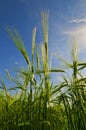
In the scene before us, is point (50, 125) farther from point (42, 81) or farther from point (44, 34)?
point (44, 34)

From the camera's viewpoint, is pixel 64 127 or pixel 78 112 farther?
pixel 64 127

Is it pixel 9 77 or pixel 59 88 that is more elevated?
pixel 9 77

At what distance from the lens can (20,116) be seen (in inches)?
99.3

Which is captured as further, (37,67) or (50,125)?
(37,67)

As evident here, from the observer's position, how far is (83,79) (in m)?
2.44

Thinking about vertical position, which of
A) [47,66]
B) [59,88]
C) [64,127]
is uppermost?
[47,66]

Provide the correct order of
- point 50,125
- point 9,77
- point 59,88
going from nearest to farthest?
1. point 50,125
2. point 59,88
3. point 9,77

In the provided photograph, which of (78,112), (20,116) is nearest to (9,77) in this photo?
(20,116)

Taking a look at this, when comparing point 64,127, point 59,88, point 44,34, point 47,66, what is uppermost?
point 44,34

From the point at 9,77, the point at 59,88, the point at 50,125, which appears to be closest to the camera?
the point at 50,125

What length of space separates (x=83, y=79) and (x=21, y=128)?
0.69 metres

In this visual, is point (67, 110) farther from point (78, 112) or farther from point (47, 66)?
point (47, 66)

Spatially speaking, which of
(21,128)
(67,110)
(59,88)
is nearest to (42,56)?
(59,88)

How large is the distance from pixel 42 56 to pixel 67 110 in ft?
1.65
